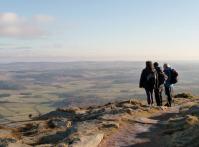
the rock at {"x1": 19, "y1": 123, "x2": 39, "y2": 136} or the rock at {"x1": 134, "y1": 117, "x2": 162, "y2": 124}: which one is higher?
the rock at {"x1": 134, "y1": 117, "x2": 162, "y2": 124}

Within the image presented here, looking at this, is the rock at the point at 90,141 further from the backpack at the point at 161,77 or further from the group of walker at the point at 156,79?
the backpack at the point at 161,77

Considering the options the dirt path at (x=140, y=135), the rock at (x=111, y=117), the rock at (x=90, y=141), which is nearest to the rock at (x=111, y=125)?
the dirt path at (x=140, y=135)

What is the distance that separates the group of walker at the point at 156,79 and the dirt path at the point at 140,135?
4613 millimetres

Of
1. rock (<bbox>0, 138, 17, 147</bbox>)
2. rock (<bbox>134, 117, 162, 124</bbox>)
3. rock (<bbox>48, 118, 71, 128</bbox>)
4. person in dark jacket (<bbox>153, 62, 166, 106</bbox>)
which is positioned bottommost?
rock (<bbox>48, 118, 71, 128</bbox>)

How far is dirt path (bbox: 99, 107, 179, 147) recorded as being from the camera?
1540 cm

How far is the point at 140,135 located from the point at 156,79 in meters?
8.98

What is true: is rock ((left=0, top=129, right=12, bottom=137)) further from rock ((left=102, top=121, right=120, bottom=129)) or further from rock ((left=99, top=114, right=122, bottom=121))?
rock ((left=102, top=121, right=120, bottom=129))

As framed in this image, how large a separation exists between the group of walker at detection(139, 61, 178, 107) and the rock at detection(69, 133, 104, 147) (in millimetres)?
9644

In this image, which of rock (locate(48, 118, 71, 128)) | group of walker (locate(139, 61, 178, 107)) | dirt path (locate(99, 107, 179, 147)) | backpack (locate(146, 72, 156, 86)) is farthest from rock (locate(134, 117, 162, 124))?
group of walker (locate(139, 61, 178, 107))

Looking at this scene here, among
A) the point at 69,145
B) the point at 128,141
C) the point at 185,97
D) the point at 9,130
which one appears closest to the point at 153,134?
the point at 128,141

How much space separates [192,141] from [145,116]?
7981mm

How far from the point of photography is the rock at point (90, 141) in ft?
48.5

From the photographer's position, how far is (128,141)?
1581 cm

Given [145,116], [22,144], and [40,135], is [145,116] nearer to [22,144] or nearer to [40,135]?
[40,135]
